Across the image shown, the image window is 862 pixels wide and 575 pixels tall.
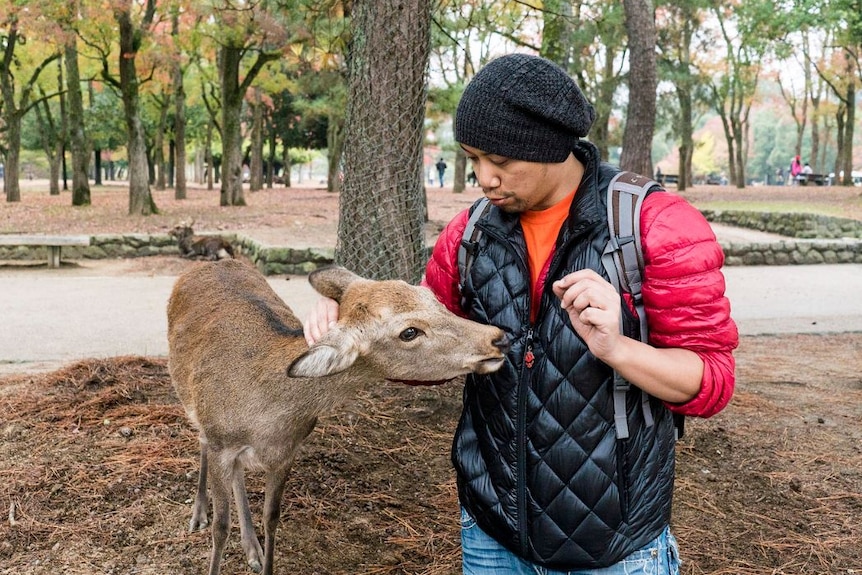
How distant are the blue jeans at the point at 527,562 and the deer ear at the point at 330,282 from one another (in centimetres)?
93

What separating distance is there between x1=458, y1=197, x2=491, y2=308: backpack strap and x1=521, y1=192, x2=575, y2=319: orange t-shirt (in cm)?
12

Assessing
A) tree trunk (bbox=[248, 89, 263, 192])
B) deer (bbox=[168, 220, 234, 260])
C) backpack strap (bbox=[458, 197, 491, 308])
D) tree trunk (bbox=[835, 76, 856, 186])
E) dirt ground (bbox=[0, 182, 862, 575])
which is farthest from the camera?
tree trunk (bbox=[248, 89, 263, 192])

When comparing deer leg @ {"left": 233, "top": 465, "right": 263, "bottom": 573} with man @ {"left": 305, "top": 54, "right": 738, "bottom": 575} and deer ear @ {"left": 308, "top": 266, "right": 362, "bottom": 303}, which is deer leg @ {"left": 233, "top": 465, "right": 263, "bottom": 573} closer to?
deer ear @ {"left": 308, "top": 266, "right": 362, "bottom": 303}

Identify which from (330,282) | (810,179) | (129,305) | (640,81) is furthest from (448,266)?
(810,179)

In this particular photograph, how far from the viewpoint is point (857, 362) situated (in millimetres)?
6867

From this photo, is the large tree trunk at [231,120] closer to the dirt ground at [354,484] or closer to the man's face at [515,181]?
the dirt ground at [354,484]

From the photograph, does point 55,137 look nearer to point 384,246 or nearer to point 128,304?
point 128,304

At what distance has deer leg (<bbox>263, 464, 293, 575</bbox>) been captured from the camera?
3079mm

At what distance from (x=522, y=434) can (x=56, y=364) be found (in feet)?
17.8

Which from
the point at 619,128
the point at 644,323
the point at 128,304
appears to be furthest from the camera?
the point at 619,128

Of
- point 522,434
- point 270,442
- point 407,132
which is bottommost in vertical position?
point 270,442

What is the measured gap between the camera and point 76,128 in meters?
21.9

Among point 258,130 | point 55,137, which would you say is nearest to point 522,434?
point 258,130

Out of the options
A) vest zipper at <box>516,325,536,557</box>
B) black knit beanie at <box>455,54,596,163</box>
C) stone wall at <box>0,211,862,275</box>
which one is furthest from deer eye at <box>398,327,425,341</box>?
stone wall at <box>0,211,862,275</box>
